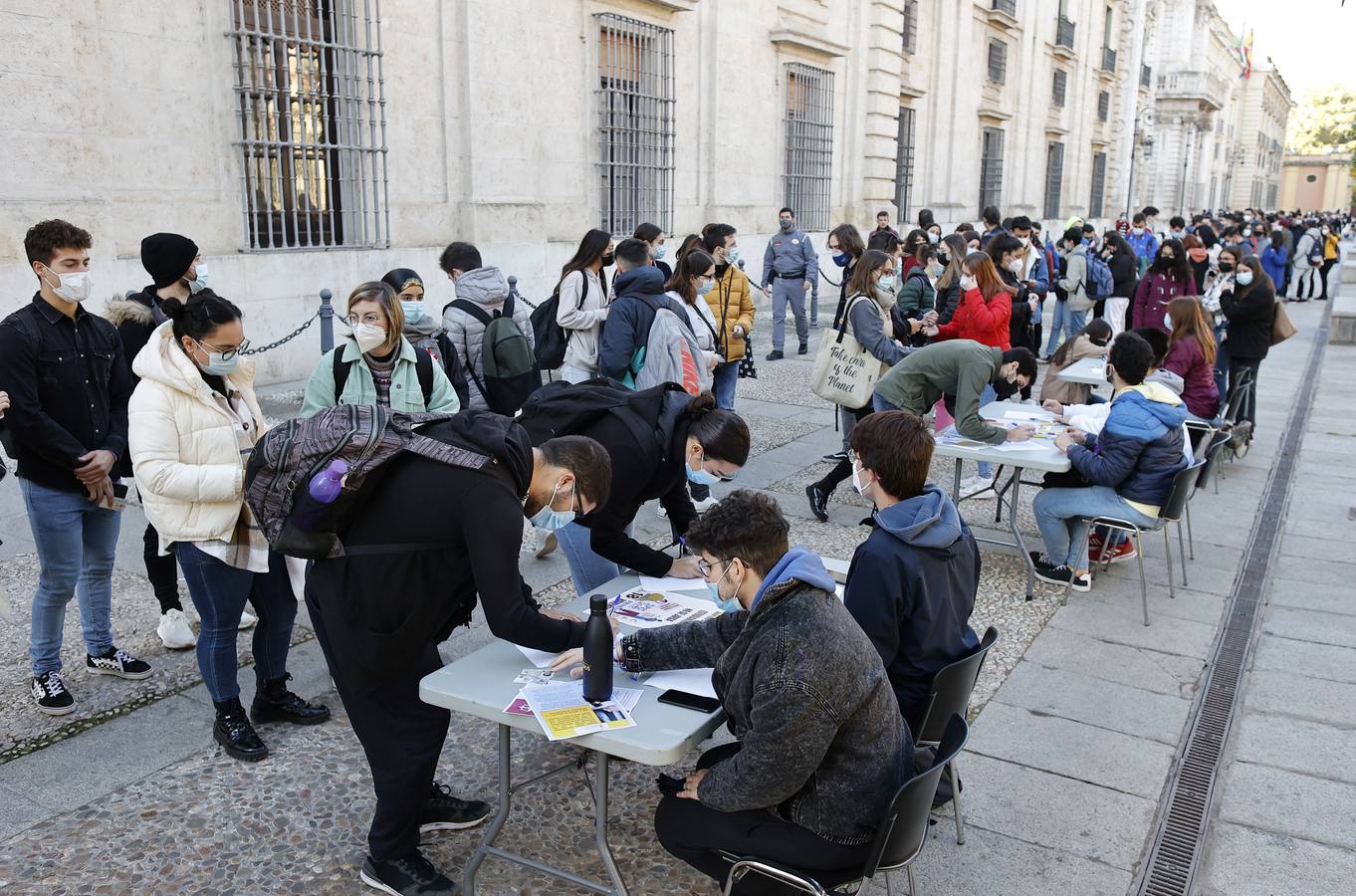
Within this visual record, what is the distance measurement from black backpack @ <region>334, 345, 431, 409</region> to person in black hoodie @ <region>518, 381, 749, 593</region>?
1.04 metres

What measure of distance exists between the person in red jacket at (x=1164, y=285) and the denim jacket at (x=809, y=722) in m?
9.05

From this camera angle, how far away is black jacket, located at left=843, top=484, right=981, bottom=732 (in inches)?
124

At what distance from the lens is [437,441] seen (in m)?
2.72

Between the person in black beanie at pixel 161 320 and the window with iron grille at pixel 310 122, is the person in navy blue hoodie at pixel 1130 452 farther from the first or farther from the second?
the window with iron grille at pixel 310 122

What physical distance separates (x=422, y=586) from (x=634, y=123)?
12226mm

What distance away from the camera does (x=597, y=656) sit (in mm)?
2814

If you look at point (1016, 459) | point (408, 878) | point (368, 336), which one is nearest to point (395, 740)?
point (408, 878)

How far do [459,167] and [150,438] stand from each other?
8379 mm

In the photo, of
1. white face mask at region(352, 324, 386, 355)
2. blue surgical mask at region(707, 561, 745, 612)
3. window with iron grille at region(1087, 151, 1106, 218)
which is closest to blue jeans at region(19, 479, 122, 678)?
white face mask at region(352, 324, 386, 355)

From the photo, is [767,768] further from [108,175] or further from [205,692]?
[108,175]

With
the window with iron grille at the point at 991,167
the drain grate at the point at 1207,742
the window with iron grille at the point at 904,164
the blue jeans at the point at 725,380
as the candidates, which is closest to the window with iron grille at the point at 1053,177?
the window with iron grille at the point at 991,167

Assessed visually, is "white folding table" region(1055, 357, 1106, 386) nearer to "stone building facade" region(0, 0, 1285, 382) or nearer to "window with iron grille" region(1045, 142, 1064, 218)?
"stone building facade" region(0, 0, 1285, 382)

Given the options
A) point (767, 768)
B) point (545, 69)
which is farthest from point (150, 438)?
point (545, 69)

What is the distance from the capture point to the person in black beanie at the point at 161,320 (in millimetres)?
4473
